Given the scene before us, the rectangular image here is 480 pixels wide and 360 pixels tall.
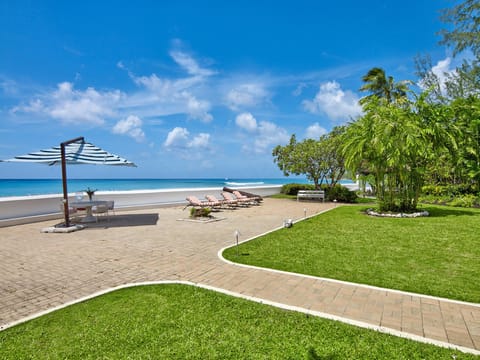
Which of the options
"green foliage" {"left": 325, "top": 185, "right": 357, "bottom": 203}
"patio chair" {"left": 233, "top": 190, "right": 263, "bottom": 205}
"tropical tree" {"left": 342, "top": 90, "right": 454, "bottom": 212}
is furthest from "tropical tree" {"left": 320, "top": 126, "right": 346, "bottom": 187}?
"tropical tree" {"left": 342, "top": 90, "right": 454, "bottom": 212}

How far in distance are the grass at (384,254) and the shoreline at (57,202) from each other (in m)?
8.97

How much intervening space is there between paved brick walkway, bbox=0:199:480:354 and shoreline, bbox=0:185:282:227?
8.81 feet

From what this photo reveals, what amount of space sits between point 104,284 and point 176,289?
1296mm

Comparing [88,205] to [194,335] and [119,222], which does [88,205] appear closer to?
[119,222]

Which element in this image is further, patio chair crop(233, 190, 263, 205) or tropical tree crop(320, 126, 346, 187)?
tropical tree crop(320, 126, 346, 187)

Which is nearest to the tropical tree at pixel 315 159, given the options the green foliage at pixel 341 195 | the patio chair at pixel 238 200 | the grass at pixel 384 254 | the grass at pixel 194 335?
the green foliage at pixel 341 195

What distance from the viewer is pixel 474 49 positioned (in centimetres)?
142

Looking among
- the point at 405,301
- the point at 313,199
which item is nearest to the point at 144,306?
the point at 405,301

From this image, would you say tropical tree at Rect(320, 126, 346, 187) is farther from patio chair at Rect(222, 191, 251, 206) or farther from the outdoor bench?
patio chair at Rect(222, 191, 251, 206)

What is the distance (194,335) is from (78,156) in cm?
869

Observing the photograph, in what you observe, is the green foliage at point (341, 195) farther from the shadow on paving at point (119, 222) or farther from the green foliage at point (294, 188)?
the shadow on paving at point (119, 222)

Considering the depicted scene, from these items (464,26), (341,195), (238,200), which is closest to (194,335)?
(464,26)

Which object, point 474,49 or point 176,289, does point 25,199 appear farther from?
point 474,49

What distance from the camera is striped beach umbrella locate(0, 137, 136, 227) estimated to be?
9.25 meters
